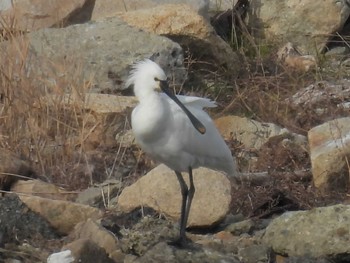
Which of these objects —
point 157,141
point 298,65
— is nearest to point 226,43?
point 298,65

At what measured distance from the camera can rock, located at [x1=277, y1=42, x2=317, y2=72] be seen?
12305 mm

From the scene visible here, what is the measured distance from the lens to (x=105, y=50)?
11250 millimetres

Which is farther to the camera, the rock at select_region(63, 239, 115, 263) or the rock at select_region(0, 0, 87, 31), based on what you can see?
the rock at select_region(0, 0, 87, 31)

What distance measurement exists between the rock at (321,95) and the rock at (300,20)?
1.98m

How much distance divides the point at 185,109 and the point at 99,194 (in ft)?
5.12

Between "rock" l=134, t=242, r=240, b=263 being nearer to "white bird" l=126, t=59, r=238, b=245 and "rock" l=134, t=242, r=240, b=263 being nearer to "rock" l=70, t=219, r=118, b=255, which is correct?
"white bird" l=126, t=59, r=238, b=245

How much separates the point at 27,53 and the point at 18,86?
337 millimetres

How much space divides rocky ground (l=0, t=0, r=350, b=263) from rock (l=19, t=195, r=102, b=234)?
1 cm

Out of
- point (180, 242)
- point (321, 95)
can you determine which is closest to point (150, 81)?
point (180, 242)

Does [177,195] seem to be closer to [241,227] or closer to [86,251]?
[241,227]

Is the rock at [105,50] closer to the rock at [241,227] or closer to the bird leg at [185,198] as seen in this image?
the rock at [241,227]

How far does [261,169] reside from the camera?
9.33 m

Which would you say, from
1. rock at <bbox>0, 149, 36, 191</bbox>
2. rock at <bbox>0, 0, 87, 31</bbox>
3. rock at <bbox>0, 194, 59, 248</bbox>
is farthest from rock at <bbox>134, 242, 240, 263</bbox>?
rock at <bbox>0, 0, 87, 31</bbox>

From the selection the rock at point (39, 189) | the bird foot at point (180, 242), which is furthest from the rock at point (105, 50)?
the bird foot at point (180, 242)
